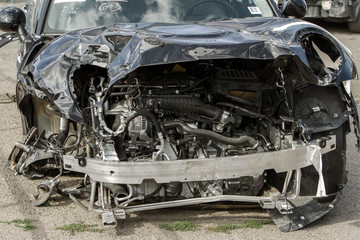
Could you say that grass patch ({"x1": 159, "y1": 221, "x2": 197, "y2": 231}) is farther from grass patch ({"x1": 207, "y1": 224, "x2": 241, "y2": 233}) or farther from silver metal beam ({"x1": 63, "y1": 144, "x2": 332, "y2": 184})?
silver metal beam ({"x1": 63, "y1": 144, "x2": 332, "y2": 184})

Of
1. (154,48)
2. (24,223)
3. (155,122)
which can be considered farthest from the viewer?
(24,223)

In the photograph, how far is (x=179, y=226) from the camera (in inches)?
169

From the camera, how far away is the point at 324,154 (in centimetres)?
443

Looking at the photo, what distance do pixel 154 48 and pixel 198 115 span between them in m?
0.81

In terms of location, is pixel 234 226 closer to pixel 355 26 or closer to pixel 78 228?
pixel 78 228

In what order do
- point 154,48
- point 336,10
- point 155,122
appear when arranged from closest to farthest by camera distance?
point 154,48, point 155,122, point 336,10

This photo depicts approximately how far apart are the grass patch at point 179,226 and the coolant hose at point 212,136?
71 cm

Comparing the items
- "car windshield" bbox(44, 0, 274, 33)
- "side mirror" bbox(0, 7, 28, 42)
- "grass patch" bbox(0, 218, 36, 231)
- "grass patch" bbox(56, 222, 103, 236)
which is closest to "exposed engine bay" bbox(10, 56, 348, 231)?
"grass patch" bbox(56, 222, 103, 236)

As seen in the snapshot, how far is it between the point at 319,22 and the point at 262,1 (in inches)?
357

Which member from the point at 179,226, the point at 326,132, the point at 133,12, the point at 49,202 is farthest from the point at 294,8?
the point at 49,202

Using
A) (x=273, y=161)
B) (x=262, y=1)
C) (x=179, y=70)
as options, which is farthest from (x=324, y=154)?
(x=262, y=1)

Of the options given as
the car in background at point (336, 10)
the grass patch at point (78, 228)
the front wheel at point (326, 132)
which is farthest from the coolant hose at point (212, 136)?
the car in background at point (336, 10)

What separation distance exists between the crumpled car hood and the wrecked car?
0.01 meters

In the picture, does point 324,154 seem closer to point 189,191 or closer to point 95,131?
point 189,191
